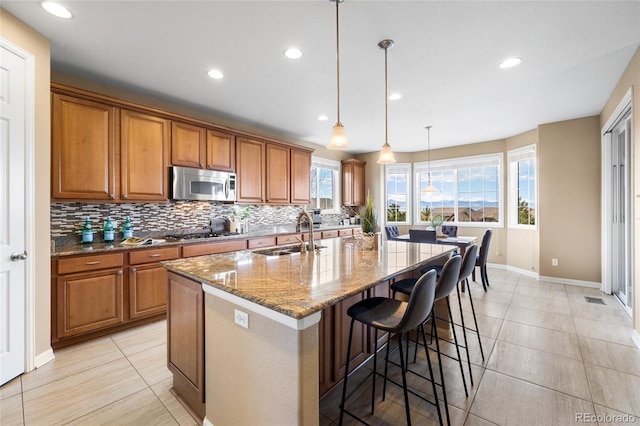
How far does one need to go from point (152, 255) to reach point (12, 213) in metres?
1.12

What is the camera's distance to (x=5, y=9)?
6.26 ft

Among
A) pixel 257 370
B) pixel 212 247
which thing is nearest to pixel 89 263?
pixel 212 247

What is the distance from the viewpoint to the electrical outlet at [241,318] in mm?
1286

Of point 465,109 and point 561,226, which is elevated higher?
point 465,109

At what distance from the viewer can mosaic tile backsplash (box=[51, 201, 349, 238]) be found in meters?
2.85

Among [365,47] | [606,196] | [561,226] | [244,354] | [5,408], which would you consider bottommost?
[5,408]

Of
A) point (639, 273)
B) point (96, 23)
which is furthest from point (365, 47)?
point (639, 273)

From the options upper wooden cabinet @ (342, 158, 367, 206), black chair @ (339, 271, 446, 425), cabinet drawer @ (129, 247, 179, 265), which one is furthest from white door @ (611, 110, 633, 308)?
cabinet drawer @ (129, 247, 179, 265)

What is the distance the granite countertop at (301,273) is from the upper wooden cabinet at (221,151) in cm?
195

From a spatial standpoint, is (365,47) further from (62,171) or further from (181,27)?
(62,171)

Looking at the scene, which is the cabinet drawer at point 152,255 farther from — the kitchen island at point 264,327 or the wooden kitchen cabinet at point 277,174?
the wooden kitchen cabinet at point 277,174

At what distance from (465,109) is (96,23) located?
13.4 ft

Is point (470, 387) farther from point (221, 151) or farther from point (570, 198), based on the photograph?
point (570, 198)

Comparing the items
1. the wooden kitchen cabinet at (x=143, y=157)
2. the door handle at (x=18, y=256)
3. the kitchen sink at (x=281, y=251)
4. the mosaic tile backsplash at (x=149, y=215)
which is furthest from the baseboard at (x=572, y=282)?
the door handle at (x=18, y=256)
